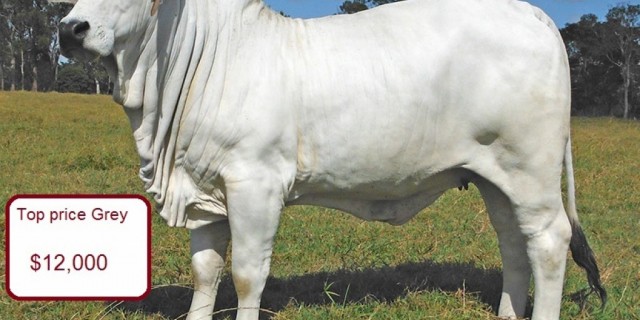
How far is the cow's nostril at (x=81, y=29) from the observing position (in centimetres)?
258

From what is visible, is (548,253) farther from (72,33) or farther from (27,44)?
(27,44)

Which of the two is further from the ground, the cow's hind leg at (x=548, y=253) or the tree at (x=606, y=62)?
the cow's hind leg at (x=548, y=253)

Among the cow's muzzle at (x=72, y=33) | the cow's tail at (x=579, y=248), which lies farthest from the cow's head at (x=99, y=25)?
the cow's tail at (x=579, y=248)

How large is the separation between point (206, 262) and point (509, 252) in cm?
150

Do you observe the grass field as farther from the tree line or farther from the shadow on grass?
the tree line

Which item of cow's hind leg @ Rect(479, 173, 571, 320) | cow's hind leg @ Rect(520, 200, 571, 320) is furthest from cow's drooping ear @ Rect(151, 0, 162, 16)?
cow's hind leg @ Rect(520, 200, 571, 320)

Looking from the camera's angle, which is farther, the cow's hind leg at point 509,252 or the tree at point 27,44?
the tree at point 27,44

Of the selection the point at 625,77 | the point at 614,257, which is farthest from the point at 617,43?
the point at 614,257

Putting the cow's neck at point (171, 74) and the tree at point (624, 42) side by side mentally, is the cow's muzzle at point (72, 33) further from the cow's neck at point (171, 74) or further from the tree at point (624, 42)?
the tree at point (624, 42)

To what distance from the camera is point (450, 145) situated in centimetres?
323

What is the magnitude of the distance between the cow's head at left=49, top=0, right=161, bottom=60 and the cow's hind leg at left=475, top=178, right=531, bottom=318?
1.76 metres

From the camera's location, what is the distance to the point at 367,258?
5.05 meters

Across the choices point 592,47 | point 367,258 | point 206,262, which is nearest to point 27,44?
point 592,47

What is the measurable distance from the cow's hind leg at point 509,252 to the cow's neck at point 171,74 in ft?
4.54
